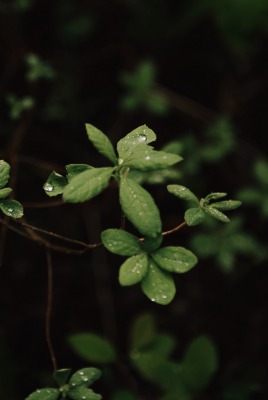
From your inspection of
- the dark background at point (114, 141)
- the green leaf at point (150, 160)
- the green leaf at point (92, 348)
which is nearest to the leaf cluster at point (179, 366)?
the green leaf at point (92, 348)

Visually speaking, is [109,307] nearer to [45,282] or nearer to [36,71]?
[45,282]

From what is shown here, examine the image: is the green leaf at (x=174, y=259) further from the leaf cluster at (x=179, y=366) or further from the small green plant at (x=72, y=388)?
the leaf cluster at (x=179, y=366)

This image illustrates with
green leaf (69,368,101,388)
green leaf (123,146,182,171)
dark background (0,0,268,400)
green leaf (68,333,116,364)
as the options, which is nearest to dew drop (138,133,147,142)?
green leaf (123,146,182,171)

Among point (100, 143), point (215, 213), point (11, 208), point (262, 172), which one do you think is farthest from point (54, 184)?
point (262, 172)

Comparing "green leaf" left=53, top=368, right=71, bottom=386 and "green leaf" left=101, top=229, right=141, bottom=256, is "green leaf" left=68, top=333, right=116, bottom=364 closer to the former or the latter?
"green leaf" left=53, top=368, right=71, bottom=386

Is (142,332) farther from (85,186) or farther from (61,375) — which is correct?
(85,186)
